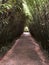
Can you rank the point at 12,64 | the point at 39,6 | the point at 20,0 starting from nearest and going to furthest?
the point at 12,64
the point at 39,6
the point at 20,0

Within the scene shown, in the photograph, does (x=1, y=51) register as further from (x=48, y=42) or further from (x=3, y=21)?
(x=48, y=42)

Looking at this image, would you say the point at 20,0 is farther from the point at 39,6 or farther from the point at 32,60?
the point at 32,60

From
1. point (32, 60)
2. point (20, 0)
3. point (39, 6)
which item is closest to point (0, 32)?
point (32, 60)

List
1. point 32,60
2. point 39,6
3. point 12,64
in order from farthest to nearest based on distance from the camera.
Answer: point 39,6, point 32,60, point 12,64

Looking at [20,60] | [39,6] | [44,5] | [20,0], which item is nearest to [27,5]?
[20,0]

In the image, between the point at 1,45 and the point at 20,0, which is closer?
the point at 1,45

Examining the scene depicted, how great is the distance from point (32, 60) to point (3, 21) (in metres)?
2.34

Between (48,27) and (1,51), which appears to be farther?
(1,51)

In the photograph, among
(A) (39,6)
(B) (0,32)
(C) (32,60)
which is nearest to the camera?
(C) (32,60)

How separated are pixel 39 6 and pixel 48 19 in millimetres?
2164

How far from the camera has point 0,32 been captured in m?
9.91

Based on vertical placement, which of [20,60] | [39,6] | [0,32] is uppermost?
[39,6]

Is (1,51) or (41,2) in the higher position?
(41,2)

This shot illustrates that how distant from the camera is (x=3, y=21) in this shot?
9.98 m
